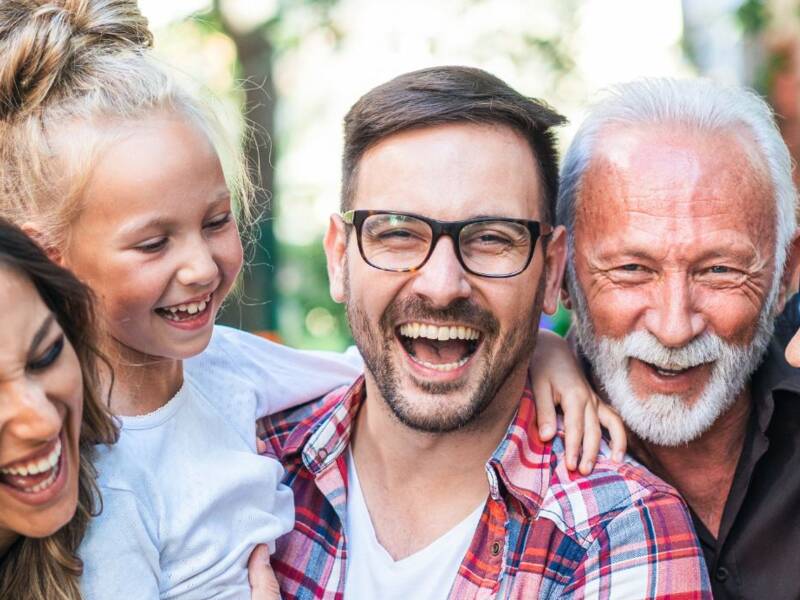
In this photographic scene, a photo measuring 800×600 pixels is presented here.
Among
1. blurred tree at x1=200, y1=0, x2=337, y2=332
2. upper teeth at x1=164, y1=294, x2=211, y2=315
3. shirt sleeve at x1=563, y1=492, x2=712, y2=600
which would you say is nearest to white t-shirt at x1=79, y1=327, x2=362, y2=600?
upper teeth at x1=164, y1=294, x2=211, y2=315

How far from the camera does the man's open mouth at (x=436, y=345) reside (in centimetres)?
265

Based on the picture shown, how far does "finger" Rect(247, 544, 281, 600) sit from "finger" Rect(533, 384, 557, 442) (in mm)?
769

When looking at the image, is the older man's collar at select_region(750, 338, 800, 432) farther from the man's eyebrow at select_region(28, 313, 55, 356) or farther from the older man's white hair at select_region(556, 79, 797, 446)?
the man's eyebrow at select_region(28, 313, 55, 356)

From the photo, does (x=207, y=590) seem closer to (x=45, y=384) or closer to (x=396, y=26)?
(x=45, y=384)

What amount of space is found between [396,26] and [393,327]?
5.80 metres

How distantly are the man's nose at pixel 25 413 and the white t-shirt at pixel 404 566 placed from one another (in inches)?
39.7

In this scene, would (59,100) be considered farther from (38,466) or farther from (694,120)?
(694,120)

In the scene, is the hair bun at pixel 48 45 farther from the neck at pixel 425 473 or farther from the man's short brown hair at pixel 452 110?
the neck at pixel 425 473

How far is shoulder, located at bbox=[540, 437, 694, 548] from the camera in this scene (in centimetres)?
249

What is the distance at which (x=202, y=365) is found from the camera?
9.46ft

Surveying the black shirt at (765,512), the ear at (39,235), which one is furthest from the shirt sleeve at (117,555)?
the black shirt at (765,512)

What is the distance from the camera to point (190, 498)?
2.44m

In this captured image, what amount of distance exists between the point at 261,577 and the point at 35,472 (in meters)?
0.72

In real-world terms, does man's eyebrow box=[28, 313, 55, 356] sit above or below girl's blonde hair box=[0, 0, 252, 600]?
below
